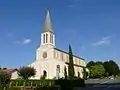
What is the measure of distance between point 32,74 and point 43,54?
23651 millimetres

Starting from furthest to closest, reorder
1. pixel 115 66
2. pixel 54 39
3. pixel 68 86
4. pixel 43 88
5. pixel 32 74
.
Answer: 1. pixel 115 66
2. pixel 54 39
3. pixel 32 74
4. pixel 43 88
5. pixel 68 86

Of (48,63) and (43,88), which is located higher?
(48,63)

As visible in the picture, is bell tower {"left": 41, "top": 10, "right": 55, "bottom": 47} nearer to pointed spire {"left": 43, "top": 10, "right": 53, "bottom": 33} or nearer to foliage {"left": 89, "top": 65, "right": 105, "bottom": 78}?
pointed spire {"left": 43, "top": 10, "right": 53, "bottom": 33}

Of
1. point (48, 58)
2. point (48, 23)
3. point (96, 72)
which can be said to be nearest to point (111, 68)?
point (96, 72)

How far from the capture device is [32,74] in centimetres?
7094

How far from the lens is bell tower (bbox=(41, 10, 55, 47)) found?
9331 cm

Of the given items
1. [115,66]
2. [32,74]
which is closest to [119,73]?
[115,66]

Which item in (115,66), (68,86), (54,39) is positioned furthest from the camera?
(115,66)

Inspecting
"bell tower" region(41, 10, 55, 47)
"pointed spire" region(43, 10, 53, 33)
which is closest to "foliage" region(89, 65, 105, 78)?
"bell tower" region(41, 10, 55, 47)

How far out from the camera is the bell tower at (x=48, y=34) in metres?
93.3

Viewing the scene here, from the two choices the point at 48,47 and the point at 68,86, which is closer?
the point at 68,86

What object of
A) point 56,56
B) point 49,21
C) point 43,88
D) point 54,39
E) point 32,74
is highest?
point 49,21

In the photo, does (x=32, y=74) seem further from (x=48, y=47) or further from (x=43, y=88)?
(x=43, y=88)

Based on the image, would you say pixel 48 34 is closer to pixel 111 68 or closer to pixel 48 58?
pixel 48 58
